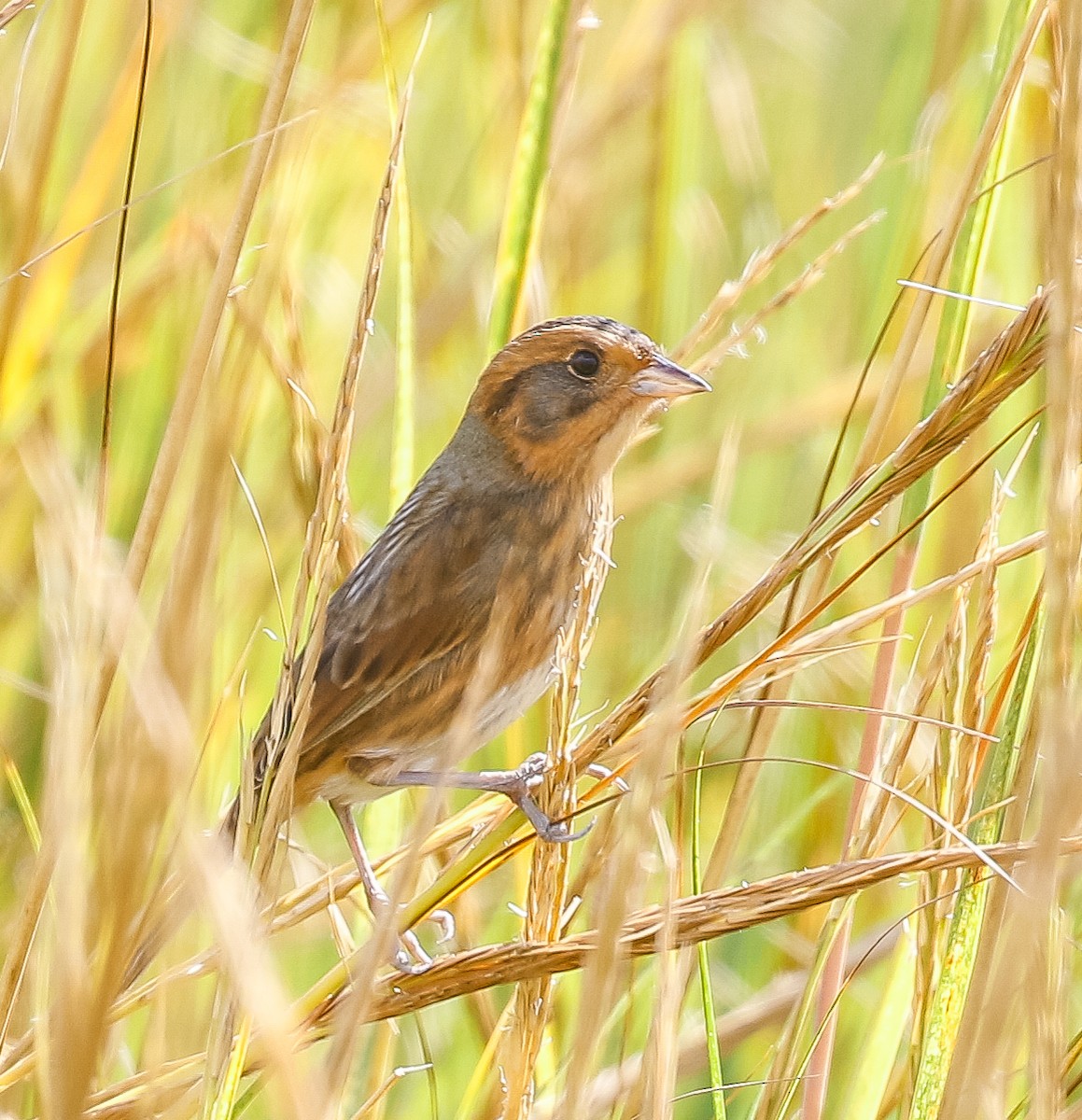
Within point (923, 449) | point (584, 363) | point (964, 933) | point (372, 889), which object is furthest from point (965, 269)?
point (372, 889)

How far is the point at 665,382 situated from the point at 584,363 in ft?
0.45

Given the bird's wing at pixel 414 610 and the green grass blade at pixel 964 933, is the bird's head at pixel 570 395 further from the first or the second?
the green grass blade at pixel 964 933

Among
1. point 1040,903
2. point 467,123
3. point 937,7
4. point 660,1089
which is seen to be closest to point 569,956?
point 660,1089

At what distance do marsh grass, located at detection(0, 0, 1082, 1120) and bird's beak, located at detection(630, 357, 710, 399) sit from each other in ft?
0.22

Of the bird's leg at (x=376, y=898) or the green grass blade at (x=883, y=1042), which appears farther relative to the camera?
the bird's leg at (x=376, y=898)

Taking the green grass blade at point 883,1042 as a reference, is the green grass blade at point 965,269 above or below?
above

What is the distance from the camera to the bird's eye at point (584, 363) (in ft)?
6.79

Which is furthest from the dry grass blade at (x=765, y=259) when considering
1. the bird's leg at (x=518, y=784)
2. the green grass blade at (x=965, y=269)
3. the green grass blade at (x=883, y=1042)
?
the green grass blade at (x=883, y=1042)

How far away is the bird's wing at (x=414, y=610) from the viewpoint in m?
2.08

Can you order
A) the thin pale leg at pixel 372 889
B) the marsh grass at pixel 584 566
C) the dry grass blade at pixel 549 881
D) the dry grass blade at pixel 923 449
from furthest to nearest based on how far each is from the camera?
1. the thin pale leg at pixel 372 889
2. the dry grass blade at pixel 549 881
3. the dry grass blade at pixel 923 449
4. the marsh grass at pixel 584 566

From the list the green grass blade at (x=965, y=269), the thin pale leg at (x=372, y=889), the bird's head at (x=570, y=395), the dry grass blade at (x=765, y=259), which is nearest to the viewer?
the green grass blade at (x=965, y=269)

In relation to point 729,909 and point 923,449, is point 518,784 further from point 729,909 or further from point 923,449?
point 923,449

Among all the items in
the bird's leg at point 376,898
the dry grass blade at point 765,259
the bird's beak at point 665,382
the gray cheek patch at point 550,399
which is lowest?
the bird's leg at point 376,898

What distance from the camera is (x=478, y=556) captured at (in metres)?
2.10
